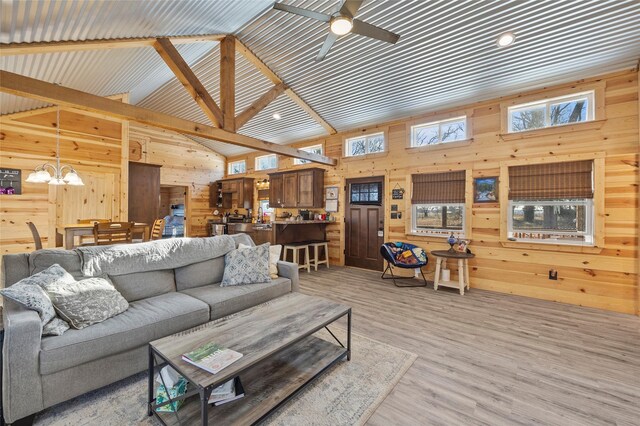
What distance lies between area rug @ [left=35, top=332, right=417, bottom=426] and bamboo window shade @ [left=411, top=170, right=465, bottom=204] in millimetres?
3495

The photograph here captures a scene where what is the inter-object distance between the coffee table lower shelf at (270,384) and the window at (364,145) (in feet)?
15.0

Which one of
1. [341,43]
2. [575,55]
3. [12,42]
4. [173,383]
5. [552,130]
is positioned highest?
[341,43]

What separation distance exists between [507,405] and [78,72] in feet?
21.0

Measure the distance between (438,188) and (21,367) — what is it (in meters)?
5.48

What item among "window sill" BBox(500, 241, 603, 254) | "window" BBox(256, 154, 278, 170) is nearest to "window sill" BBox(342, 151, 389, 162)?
"window" BBox(256, 154, 278, 170)

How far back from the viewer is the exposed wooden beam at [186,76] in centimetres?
386

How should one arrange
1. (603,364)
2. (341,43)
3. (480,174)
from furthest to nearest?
(480,174) → (341,43) → (603,364)

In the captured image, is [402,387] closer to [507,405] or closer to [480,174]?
[507,405]

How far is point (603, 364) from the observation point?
7.71 ft

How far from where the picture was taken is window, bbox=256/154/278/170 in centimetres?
817

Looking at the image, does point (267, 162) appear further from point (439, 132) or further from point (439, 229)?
point (439, 229)

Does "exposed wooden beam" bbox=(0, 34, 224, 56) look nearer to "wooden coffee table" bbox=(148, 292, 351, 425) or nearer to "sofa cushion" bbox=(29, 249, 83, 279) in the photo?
"sofa cushion" bbox=(29, 249, 83, 279)

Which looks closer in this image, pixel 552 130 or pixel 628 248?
pixel 628 248

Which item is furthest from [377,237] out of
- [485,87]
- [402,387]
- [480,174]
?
[402,387]
